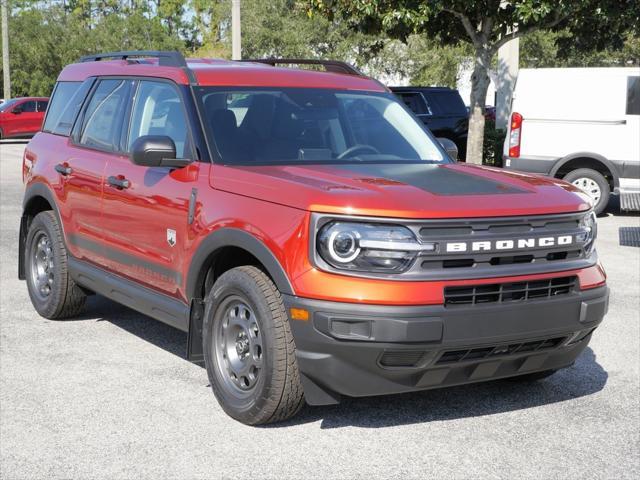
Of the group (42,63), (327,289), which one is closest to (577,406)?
(327,289)

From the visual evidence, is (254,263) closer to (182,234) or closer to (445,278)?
(182,234)

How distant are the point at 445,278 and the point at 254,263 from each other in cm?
109

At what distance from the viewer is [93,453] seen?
4520mm

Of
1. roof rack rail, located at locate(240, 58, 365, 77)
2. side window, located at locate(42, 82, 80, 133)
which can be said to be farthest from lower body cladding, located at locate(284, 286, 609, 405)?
side window, located at locate(42, 82, 80, 133)

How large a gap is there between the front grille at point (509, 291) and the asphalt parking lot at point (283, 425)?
705 mm

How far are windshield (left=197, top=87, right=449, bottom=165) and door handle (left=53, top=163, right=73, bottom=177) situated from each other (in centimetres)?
148

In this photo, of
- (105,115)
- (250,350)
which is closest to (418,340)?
(250,350)

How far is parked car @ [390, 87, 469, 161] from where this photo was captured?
18.9 m

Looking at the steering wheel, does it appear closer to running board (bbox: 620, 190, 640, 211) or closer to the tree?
running board (bbox: 620, 190, 640, 211)

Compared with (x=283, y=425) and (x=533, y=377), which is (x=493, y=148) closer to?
(x=533, y=377)

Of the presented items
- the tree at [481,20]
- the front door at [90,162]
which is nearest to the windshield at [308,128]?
the front door at [90,162]

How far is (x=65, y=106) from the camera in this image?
283 inches

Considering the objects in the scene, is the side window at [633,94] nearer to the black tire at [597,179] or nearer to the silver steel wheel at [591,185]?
the black tire at [597,179]

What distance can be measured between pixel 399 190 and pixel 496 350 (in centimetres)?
88
